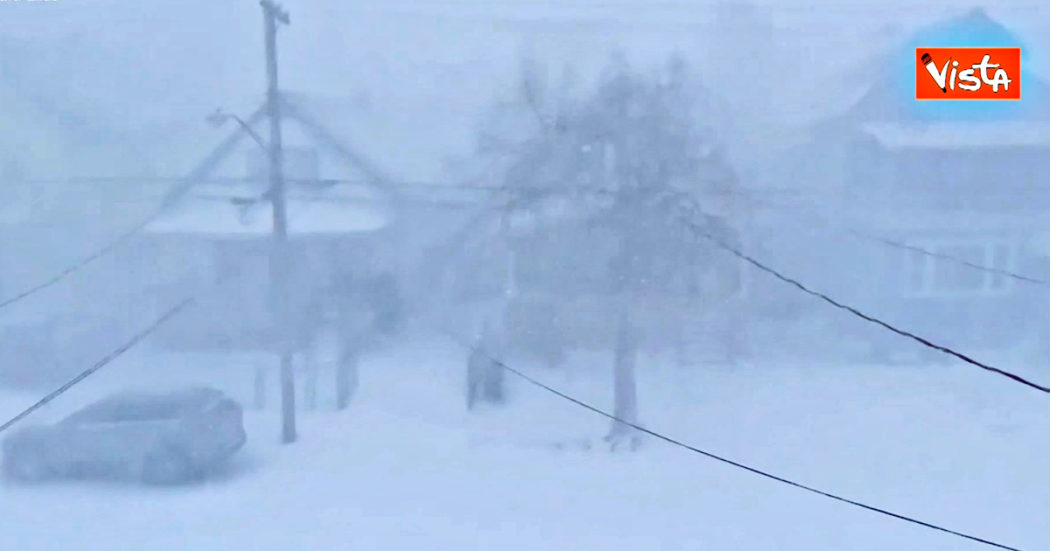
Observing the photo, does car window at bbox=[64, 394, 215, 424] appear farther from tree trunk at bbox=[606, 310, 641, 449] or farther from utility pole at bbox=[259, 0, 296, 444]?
tree trunk at bbox=[606, 310, 641, 449]

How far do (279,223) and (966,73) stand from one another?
404 cm

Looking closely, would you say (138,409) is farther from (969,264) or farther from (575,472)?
→ (969,264)

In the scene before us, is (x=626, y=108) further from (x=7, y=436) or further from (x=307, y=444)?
(x=7, y=436)

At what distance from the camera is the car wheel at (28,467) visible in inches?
139

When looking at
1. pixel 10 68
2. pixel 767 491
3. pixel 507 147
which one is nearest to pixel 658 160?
pixel 507 147

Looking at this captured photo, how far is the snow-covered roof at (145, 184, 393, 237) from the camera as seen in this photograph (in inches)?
156

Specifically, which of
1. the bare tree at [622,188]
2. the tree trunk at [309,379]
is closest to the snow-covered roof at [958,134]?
the bare tree at [622,188]

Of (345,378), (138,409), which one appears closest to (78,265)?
(138,409)

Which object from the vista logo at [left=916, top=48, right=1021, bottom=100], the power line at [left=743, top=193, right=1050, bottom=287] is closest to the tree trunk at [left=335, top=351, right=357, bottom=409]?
the power line at [left=743, top=193, right=1050, bottom=287]

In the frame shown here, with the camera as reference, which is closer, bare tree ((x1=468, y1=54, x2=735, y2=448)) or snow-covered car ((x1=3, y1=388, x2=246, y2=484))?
snow-covered car ((x1=3, y1=388, x2=246, y2=484))

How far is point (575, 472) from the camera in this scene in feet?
11.9

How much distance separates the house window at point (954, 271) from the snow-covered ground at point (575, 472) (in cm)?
65

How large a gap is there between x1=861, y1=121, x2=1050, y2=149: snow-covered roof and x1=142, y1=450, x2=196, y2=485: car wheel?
13.4 ft

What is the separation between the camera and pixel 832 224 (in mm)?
4480
